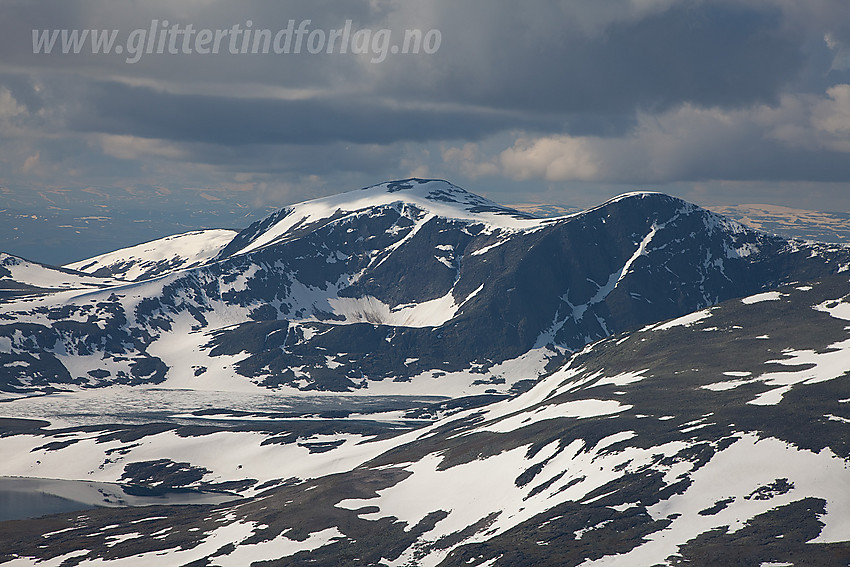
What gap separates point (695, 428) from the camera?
131m

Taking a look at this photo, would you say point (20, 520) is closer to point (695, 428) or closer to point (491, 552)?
point (491, 552)

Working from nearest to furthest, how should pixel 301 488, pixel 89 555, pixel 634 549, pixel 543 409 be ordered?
pixel 634 549 → pixel 89 555 → pixel 301 488 → pixel 543 409

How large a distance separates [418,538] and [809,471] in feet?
169

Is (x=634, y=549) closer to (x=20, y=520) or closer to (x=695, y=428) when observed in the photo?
(x=695, y=428)

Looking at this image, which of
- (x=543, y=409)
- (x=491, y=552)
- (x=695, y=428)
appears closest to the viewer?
(x=491, y=552)

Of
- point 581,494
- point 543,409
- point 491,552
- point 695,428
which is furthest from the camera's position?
point 543,409

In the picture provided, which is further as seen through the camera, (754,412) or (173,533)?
(173,533)

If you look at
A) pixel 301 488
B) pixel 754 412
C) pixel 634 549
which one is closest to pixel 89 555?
pixel 301 488

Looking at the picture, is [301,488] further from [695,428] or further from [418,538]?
[695,428]

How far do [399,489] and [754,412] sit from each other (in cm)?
5781

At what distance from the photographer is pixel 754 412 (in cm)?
13188

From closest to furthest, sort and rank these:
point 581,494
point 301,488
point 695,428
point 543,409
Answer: point 581,494 → point 695,428 → point 301,488 → point 543,409

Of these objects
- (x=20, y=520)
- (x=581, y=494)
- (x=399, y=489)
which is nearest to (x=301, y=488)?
(x=399, y=489)

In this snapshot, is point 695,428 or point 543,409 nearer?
point 695,428
